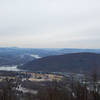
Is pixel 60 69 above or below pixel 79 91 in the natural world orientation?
below

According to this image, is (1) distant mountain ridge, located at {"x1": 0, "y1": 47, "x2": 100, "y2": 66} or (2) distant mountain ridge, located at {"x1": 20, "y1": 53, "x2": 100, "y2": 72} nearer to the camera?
(2) distant mountain ridge, located at {"x1": 20, "y1": 53, "x2": 100, "y2": 72}

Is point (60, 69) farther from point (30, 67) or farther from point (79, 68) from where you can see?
point (30, 67)

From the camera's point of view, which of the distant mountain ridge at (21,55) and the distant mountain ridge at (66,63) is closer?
the distant mountain ridge at (66,63)

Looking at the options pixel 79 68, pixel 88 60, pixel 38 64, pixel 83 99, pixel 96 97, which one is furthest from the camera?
pixel 38 64

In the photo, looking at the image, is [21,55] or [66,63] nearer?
[66,63]

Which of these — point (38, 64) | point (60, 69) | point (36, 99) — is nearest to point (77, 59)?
point (60, 69)

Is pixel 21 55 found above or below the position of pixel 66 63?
above

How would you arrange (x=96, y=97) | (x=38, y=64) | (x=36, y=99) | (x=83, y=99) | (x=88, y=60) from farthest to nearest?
(x=38, y=64)
(x=88, y=60)
(x=36, y=99)
(x=83, y=99)
(x=96, y=97)

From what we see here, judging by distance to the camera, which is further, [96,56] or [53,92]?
[96,56]
